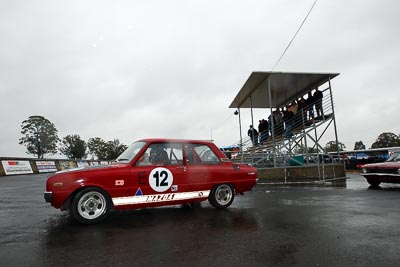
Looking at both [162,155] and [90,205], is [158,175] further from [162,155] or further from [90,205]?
[90,205]

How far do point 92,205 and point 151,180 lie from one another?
1.14 m

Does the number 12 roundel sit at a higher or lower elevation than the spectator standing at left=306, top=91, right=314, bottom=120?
lower

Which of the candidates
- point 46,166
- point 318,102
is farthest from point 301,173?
point 46,166

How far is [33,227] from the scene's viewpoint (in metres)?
4.39

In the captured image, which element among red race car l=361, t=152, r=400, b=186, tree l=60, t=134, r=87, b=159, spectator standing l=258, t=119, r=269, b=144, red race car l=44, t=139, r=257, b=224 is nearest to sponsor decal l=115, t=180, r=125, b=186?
red race car l=44, t=139, r=257, b=224

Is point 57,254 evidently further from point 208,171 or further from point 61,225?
point 208,171

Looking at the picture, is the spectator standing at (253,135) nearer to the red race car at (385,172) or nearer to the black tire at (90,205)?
the red race car at (385,172)

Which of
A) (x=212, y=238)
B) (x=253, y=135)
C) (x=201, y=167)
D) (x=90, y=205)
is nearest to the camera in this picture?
(x=212, y=238)

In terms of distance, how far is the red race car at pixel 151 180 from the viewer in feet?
14.5

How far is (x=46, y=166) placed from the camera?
29.5 meters

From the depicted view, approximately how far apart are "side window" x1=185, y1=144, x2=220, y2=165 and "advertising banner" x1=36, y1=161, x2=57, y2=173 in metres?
28.5

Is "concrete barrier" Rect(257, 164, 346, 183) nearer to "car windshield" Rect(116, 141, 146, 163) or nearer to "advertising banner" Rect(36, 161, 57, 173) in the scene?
"car windshield" Rect(116, 141, 146, 163)

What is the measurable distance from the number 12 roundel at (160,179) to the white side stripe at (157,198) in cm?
16

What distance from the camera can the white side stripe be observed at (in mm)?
4703
